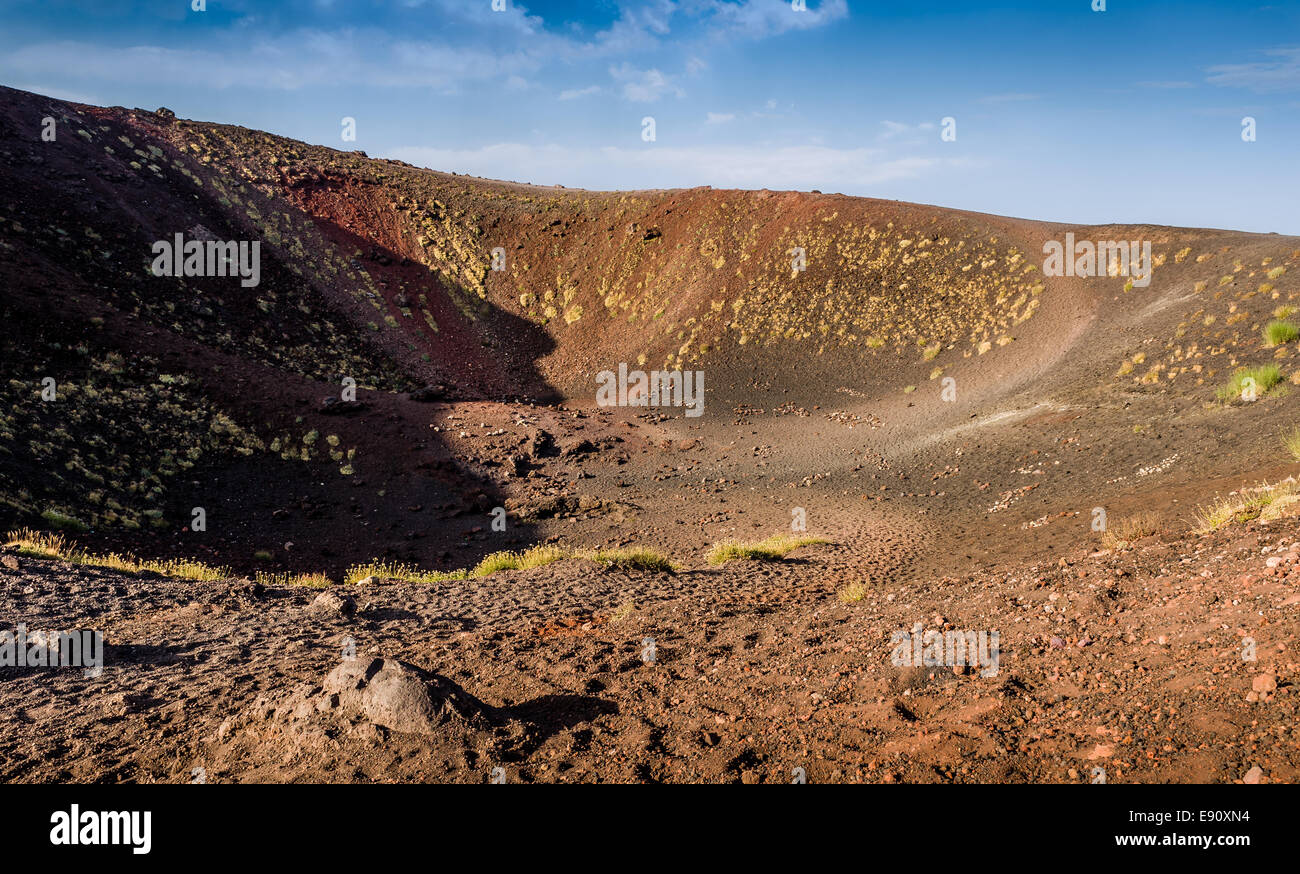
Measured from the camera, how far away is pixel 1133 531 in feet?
30.9

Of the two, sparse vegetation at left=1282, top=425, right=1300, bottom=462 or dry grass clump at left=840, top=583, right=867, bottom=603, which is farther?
sparse vegetation at left=1282, top=425, right=1300, bottom=462

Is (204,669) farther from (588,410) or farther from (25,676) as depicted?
(588,410)

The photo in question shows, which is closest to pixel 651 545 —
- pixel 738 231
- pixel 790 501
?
pixel 790 501

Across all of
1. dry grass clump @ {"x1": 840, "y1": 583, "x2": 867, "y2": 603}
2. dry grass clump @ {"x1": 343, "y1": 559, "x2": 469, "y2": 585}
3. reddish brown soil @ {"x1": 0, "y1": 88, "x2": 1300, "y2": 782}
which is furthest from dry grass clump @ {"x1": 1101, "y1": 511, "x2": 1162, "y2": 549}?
dry grass clump @ {"x1": 343, "y1": 559, "x2": 469, "y2": 585}

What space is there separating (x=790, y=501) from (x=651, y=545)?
4759 mm

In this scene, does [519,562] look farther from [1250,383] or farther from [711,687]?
[1250,383]

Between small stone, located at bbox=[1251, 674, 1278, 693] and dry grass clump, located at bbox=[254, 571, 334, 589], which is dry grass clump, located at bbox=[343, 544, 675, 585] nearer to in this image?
dry grass clump, located at bbox=[254, 571, 334, 589]

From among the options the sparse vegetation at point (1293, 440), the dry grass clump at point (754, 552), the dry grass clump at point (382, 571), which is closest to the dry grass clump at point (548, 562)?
the dry grass clump at point (382, 571)

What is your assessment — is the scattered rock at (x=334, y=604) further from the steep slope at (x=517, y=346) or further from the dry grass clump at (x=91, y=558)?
the steep slope at (x=517, y=346)

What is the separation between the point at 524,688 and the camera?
6137mm

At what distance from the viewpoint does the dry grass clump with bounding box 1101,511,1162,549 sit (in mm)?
9039
